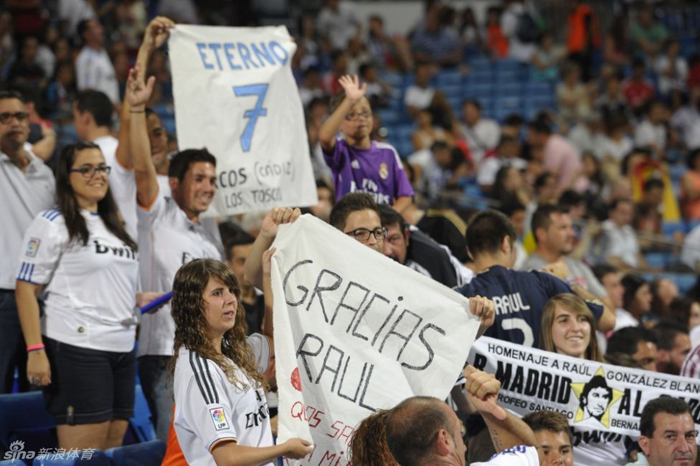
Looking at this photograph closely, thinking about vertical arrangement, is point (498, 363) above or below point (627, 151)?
below

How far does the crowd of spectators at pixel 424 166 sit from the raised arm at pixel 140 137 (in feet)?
0.04

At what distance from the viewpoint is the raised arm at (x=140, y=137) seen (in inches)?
230

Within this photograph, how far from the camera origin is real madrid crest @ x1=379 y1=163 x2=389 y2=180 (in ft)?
23.1

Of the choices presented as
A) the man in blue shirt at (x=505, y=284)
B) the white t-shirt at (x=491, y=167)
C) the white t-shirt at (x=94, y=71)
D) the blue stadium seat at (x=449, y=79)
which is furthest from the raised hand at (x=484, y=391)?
the blue stadium seat at (x=449, y=79)

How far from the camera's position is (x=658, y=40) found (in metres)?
18.2

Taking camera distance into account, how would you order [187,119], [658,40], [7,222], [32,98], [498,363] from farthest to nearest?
[658,40], [32,98], [187,119], [7,222], [498,363]

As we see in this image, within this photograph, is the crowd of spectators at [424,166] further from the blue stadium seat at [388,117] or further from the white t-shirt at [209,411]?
the white t-shirt at [209,411]

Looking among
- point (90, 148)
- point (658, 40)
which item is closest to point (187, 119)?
point (90, 148)

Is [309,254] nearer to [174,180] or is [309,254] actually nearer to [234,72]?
[174,180]

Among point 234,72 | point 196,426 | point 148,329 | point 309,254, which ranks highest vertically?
point 234,72

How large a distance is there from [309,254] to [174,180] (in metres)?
1.53

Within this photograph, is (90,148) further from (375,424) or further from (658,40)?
(658,40)

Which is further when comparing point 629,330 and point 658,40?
point 658,40

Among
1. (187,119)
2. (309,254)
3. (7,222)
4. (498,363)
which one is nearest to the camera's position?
(309,254)
